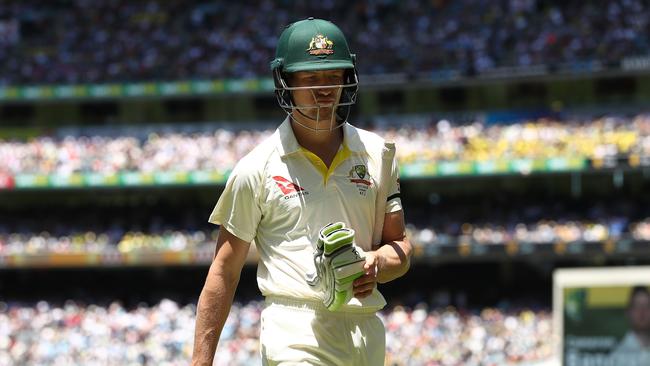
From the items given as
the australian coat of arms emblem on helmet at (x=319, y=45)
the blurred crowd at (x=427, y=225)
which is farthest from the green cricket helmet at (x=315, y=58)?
the blurred crowd at (x=427, y=225)

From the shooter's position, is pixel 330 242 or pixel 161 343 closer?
pixel 330 242

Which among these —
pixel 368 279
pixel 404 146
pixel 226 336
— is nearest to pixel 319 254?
pixel 368 279

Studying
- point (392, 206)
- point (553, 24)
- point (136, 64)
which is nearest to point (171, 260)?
point (136, 64)

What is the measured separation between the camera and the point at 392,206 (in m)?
4.18

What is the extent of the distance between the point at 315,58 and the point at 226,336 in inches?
752

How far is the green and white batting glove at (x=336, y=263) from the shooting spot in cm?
369

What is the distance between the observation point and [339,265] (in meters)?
3.71

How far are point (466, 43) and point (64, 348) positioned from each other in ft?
38.8

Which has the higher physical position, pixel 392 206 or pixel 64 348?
pixel 392 206

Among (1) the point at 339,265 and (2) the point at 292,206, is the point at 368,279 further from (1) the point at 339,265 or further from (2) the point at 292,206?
(2) the point at 292,206

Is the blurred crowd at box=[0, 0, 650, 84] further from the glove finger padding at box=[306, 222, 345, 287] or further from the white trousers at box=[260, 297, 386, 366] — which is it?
the glove finger padding at box=[306, 222, 345, 287]

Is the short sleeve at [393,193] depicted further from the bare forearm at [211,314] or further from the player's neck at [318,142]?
the bare forearm at [211,314]

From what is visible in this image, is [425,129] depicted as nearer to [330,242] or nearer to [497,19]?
[497,19]

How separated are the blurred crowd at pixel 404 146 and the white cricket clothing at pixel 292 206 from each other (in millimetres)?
21438
